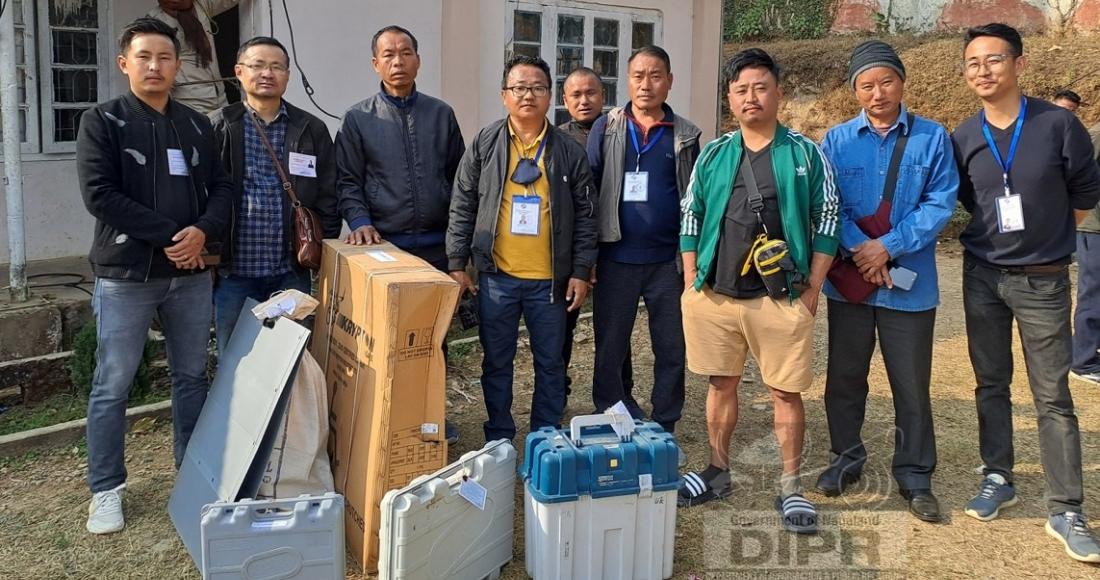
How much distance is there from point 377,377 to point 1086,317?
5.09m

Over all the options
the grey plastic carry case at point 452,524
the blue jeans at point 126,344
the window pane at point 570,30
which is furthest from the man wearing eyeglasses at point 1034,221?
the window pane at point 570,30

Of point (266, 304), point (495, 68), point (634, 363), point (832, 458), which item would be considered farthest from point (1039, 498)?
point (495, 68)

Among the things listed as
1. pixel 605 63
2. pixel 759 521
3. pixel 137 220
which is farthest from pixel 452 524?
pixel 605 63

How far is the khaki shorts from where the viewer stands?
3371 millimetres

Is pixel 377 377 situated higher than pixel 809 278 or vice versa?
pixel 809 278

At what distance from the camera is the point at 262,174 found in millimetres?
3779

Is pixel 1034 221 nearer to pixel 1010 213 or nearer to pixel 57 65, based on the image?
pixel 1010 213

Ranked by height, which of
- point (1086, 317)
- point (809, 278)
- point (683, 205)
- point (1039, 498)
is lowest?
point (1039, 498)

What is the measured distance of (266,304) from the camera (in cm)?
339

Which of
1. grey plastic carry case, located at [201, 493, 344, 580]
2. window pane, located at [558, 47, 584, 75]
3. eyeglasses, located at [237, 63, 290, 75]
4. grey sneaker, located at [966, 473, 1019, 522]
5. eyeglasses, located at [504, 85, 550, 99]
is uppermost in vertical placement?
window pane, located at [558, 47, 584, 75]

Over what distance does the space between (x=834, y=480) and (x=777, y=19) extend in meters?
18.1

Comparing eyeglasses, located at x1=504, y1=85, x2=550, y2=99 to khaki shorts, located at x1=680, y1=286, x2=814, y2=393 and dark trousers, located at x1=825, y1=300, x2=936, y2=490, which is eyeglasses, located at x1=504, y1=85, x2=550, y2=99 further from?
dark trousers, located at x1=825, y1=300, x2=936, y2=490

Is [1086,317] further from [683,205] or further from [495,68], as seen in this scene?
[495,68]

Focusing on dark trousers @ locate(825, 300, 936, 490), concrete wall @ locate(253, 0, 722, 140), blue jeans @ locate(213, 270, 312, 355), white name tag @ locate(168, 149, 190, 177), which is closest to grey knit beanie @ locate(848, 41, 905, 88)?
dark trousers @ locate(825, 300, 936, 490)
